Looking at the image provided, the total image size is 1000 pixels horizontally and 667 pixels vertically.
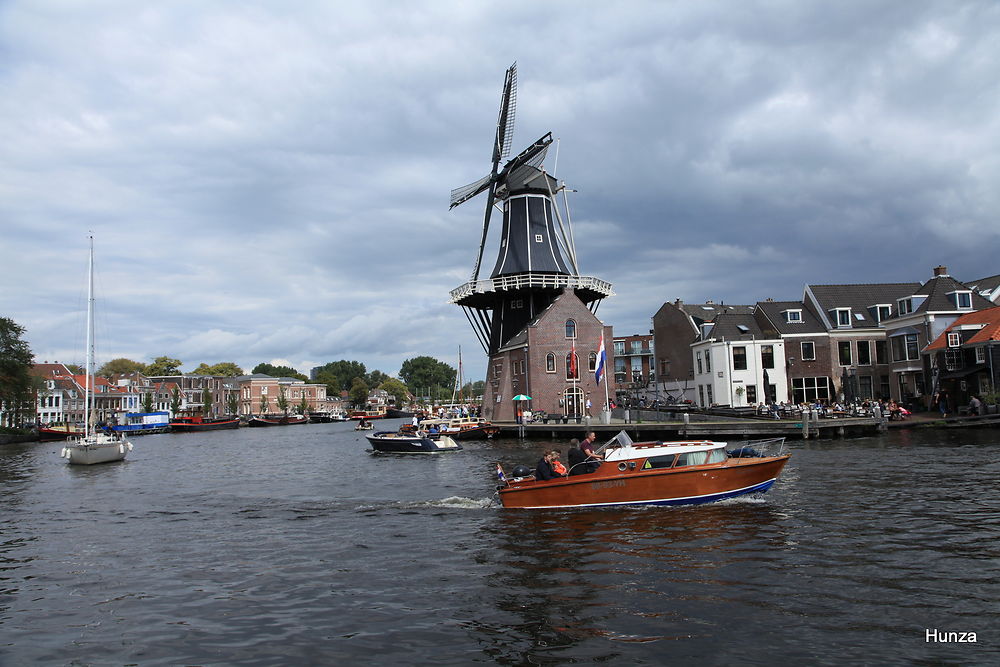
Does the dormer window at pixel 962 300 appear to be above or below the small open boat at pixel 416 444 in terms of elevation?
above

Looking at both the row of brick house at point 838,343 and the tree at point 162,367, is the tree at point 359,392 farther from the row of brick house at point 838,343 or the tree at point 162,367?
the row of brick house at point 838,343

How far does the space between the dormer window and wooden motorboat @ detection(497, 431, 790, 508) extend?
42.6m

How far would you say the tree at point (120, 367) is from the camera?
477ft

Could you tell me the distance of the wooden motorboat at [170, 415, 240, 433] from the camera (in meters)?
107

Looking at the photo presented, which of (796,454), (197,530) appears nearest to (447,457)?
(796,454)

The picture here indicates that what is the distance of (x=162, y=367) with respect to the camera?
15200cm

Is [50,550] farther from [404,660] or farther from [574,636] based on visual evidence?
[574,636]

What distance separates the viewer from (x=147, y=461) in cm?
4688

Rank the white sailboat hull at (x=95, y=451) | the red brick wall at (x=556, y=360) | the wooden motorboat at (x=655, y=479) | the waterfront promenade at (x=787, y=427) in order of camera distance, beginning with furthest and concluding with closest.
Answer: the red brick wall at (x=556, y=360), the white sailboat hull at (x=95, y=451), the waterfront promenade at (x=787, y=427), the wooden motorboat at (x=655, y=479)

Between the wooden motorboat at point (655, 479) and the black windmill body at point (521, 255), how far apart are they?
3974 centimetres

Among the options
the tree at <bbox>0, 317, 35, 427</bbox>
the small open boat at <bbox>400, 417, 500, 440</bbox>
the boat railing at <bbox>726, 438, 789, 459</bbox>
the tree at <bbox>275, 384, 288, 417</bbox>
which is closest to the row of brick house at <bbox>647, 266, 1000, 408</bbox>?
the small open boat at <bbox>400, 417, 500, 440</bbox>

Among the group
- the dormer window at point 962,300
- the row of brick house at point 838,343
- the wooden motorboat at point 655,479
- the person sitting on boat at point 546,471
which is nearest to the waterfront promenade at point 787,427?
the row of brick house at point 838,343

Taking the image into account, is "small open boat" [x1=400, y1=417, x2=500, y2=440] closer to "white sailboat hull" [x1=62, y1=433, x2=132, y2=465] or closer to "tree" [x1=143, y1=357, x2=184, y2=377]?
"white sailboat hull" [x1=62, y1=433, x2=132, y2=465]

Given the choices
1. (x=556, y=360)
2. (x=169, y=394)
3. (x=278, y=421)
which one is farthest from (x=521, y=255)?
(x=169, y=394)
